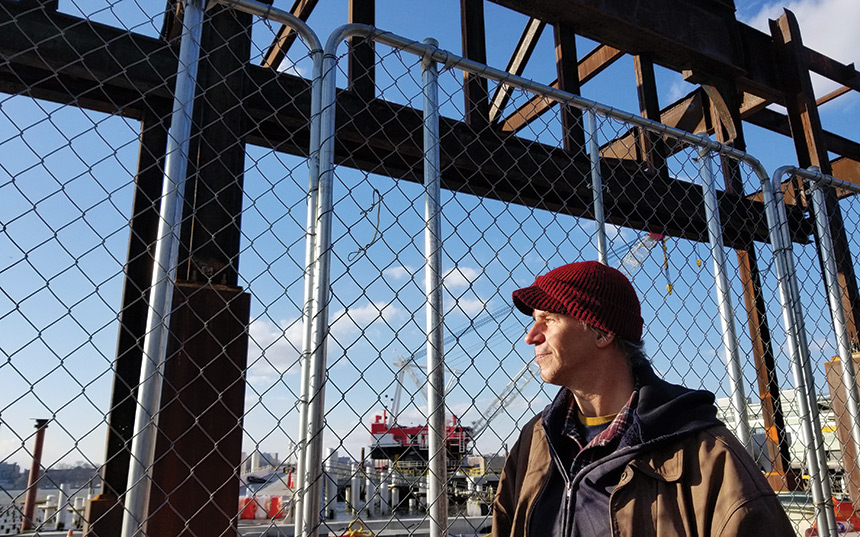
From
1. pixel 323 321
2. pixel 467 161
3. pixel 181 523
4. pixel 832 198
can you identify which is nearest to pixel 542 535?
pixel 323 321

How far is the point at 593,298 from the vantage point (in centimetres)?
172

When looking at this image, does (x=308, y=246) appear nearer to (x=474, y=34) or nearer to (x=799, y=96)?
(x=474, y=34)

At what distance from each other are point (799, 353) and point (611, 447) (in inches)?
77.6

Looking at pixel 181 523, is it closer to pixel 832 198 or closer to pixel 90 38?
pixel 90 38

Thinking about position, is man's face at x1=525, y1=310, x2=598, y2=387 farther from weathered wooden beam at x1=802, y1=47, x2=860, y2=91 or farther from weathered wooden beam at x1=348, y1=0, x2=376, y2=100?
weathered wooden beam at x1=802, y1=47, x2=860, y2=91

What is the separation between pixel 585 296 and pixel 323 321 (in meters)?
0.79

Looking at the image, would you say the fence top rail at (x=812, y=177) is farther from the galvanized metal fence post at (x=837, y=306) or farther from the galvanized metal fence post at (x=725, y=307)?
the galvanized metal fence post at (x=725, y=307)

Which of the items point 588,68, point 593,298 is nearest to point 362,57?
point 593,298

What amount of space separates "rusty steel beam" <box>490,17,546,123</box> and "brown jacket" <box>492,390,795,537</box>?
3898mm

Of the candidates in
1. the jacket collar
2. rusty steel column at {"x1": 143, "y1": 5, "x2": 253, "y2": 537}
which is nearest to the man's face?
the jacket collar

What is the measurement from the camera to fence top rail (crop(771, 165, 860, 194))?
10.6 feet

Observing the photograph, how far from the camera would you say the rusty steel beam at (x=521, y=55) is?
5066 millimetres

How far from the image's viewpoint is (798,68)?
5449 millimetres

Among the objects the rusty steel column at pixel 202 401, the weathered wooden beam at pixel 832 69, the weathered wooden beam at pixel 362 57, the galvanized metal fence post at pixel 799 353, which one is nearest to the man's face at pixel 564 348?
the rusty steel column at pixel 202 401
